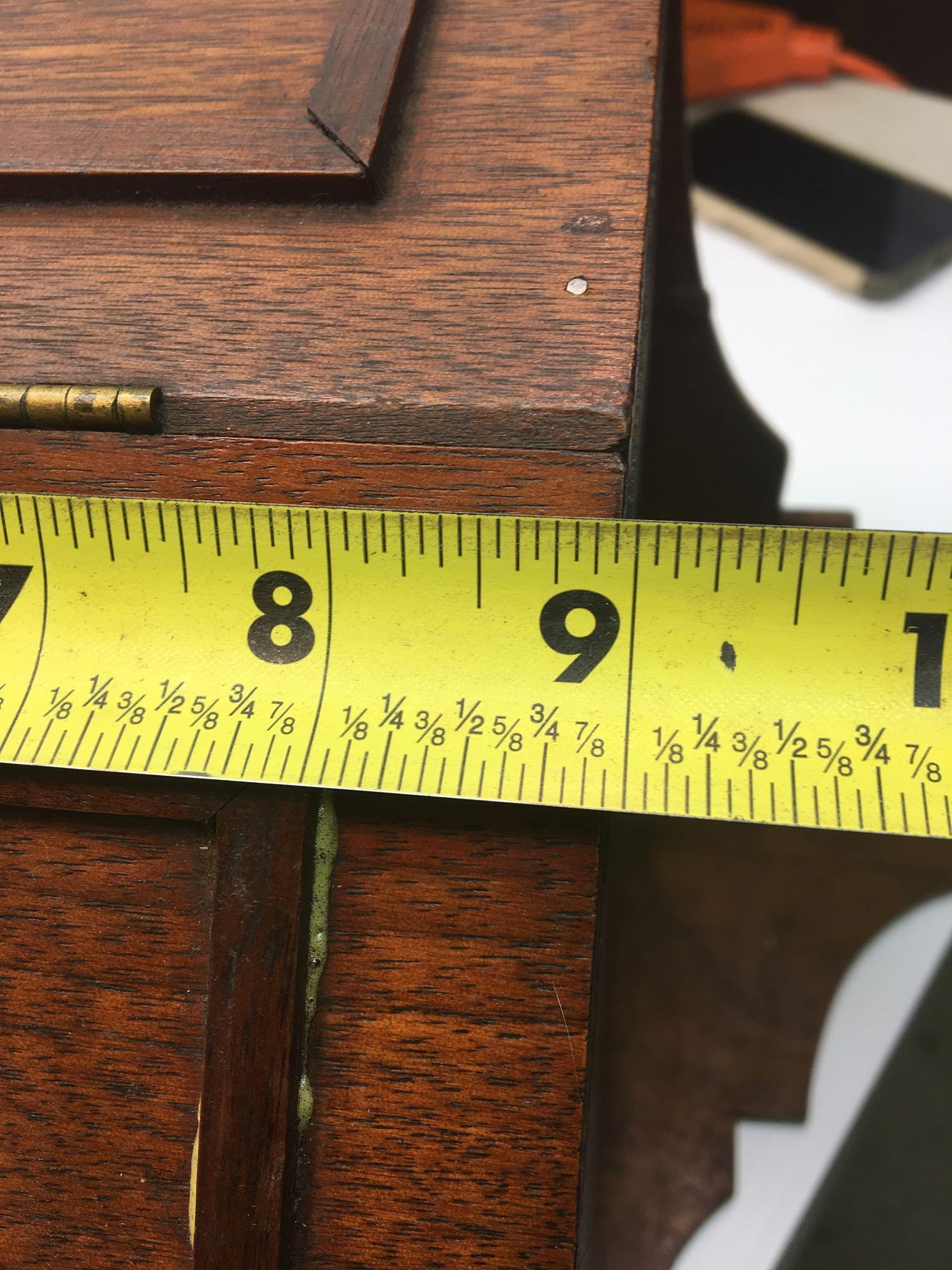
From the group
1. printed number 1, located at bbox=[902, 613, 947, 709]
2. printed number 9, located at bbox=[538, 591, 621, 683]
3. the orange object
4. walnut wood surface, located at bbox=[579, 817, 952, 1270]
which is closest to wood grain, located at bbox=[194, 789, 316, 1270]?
printed number 9, located at bbox=[538, 591, 621, 683]

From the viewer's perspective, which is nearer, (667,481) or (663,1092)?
(663,1092)

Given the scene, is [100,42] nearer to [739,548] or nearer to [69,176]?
[69,176]

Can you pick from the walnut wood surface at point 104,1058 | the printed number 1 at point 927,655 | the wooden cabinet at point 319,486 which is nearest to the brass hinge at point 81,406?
the wooden cabinet at point 319,486

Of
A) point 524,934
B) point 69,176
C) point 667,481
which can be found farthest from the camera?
point 667,481

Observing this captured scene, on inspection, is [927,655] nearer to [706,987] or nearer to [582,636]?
[582,636]

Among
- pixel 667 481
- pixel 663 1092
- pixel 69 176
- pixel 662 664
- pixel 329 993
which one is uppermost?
pixel 69 176

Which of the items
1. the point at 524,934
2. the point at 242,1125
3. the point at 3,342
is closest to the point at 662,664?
the point at 524,934

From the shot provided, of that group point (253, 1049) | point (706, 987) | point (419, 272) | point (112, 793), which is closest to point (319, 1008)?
point (253, 1049)
